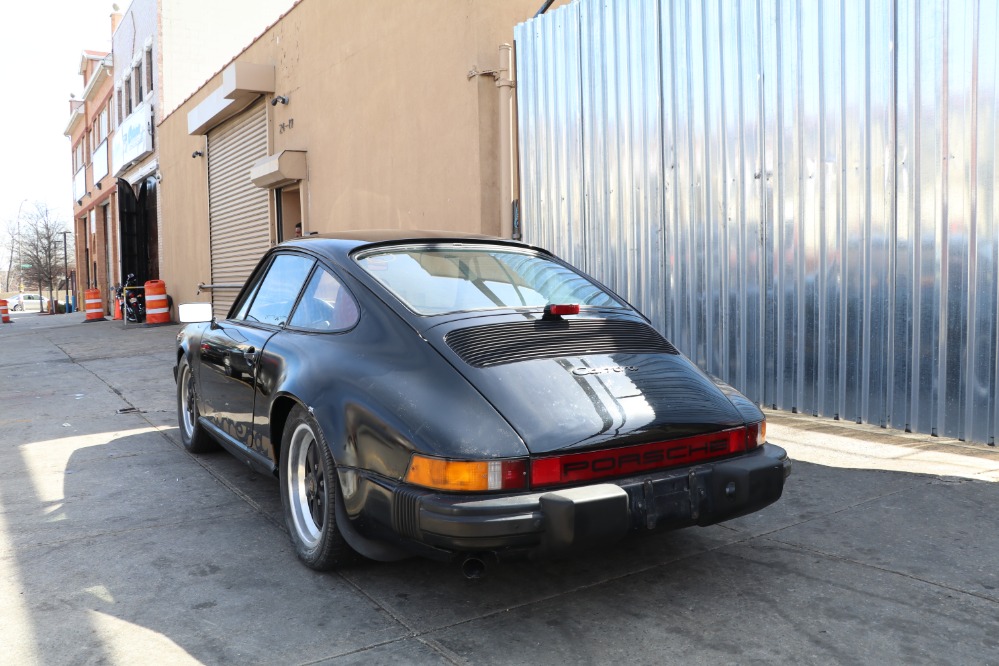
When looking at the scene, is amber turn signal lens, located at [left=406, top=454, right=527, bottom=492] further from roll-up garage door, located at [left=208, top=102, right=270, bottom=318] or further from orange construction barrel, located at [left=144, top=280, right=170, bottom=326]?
orange construction barrel, located at [left=144, top=280, right=170, bottom=326]

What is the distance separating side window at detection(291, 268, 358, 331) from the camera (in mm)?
3476

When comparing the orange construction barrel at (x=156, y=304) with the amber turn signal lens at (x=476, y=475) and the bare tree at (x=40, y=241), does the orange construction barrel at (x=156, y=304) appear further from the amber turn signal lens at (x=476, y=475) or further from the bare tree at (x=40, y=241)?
the bare tree at (x=40, y=241)

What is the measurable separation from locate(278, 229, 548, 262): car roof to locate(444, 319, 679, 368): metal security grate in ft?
2.91

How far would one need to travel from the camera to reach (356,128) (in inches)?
449

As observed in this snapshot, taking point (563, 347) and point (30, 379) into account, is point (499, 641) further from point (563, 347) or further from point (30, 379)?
point (30, 379)

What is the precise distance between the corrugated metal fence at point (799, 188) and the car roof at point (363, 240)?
8.77ft

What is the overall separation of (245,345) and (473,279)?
1.28m

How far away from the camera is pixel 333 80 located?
12.0 metres

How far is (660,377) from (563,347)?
1.32ft

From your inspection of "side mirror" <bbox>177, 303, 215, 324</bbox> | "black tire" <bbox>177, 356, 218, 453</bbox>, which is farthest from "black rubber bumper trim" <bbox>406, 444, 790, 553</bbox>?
"black tire" <bbox>177, 356, 218, 453</bbox>

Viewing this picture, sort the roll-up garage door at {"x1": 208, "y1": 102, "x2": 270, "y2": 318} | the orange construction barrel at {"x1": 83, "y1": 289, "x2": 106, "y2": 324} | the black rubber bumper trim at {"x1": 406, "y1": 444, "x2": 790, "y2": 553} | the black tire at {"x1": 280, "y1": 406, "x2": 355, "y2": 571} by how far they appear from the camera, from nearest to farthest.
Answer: the black rubber bumper trim at {"x1": 406, "y1": 444, "x2": 790, "y2": 553} < the black tire at {"x1": 280, "y1": 406, "x2": 355, "y2": 571} < the roll-up garage door at {"x1": 208, "y1": 102, "x2": 270, "y2": 318} < the orange construction barrel at {"x1": 83, "y1": 289, "x2": 106, "y2": 324}

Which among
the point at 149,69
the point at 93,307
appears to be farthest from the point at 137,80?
the point at 93,307

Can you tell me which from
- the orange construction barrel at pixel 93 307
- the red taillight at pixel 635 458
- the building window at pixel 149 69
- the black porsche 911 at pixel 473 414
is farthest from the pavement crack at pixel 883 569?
the orange construction barrel at pixel 93 307

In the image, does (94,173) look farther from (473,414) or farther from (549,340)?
(473,414)
